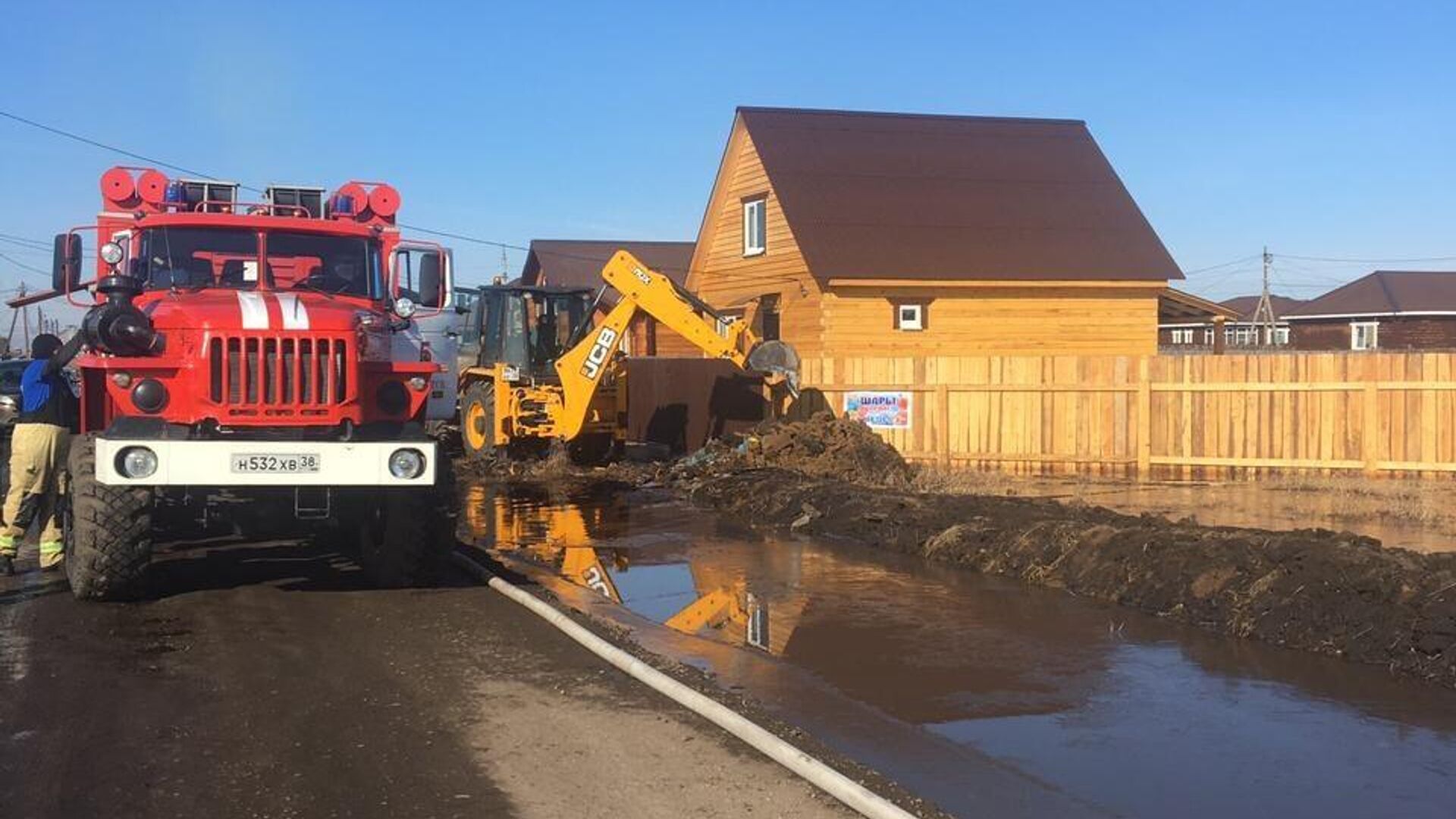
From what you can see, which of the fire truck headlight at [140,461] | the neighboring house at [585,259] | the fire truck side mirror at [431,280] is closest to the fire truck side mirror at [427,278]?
the fire truck side mirror at [431,280]

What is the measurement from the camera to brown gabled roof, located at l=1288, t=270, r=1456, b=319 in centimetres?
5691

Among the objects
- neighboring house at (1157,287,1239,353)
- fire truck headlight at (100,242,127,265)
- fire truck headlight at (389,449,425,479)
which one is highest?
neighboring house at (1157,287,1239,353)

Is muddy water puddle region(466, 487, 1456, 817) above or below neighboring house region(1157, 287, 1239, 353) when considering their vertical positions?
below

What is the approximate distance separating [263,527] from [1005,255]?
1942 cm

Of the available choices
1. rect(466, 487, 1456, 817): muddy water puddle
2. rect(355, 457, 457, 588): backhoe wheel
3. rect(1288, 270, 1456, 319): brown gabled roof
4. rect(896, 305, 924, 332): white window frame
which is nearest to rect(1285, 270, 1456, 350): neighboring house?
rect(1288, 270, 1456, 319): brown gabled roof

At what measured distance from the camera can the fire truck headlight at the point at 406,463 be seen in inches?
337

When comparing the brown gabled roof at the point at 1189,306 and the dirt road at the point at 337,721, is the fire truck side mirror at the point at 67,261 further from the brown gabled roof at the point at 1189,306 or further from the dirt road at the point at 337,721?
the brown gabled roof at the point at 1189,306

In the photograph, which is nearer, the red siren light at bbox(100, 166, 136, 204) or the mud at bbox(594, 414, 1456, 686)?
the mud at bbox(594, 414, 1456, 686)

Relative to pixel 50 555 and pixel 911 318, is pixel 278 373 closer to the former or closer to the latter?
pixel 50 555

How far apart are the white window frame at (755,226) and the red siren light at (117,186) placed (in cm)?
1937

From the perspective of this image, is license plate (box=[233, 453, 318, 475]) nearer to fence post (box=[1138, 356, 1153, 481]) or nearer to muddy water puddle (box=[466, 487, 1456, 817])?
muddy water puddle (box=[466, 487, 1456, 817])

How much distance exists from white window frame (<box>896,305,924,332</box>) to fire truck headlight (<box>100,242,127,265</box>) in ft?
61.6

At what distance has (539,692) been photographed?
680cm

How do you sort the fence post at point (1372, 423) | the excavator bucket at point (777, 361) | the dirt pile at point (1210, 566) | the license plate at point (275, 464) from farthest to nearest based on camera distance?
the fence post at point (1372, 423), the excavator bucket at point (777, 361), the license plate at point (275, 464), the dirt pile at point (1210, 566)
